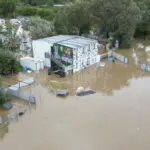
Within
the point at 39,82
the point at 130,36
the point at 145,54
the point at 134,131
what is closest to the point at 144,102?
the point at 134,131

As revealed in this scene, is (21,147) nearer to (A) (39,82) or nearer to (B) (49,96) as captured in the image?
(B) (49,96)

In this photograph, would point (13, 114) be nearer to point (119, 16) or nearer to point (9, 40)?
point (9, 40)

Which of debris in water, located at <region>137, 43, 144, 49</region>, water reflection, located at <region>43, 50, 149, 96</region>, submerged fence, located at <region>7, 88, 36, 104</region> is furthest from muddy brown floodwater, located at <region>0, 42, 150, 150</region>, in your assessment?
debris in water, located at <region>137, 43, 144, 49</region>

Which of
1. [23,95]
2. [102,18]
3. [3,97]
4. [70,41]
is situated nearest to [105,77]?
[70,41]

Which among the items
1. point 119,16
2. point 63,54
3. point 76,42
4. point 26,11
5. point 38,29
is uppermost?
point 26,11

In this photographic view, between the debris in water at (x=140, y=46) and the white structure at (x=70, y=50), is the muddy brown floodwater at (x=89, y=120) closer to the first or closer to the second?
the white structure at (x=70, y=50)
